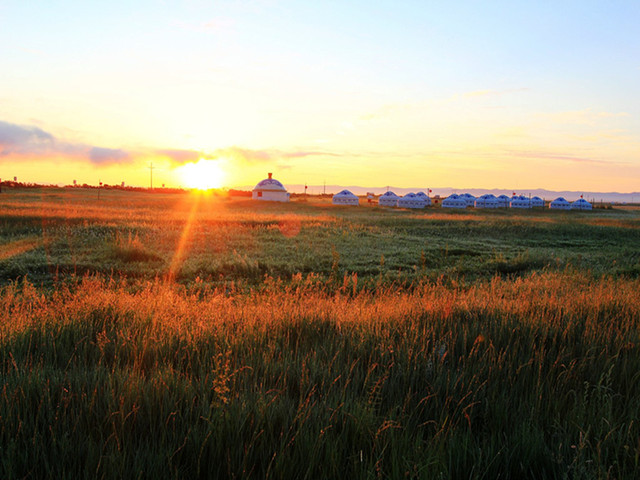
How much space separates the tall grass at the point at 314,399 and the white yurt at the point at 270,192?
8274 centimetres

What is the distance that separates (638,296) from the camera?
257 inches

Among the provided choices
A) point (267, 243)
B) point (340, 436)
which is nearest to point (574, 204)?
point (267, 243)

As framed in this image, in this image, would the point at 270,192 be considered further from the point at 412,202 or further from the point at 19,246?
the point at 19,246

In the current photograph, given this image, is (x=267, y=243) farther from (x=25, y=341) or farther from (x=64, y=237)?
(x=25, y=341)

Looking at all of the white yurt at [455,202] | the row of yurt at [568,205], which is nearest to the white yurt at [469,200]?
the white yurt at [455,202]

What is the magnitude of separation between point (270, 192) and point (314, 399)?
282 ft

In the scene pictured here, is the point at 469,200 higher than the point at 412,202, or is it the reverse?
the point at 469,200

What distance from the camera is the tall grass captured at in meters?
2.39

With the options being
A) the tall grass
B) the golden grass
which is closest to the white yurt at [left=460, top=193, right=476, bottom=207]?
the golden grass

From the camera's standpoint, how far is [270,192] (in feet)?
286

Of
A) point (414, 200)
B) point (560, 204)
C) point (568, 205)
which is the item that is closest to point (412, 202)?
point (414, 200)

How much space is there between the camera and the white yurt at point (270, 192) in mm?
87062

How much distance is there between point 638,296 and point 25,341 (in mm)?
8580

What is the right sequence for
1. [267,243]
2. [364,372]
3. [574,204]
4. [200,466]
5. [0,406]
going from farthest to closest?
[574,204], [267,243], [364,372], [0,406], [200,466]
